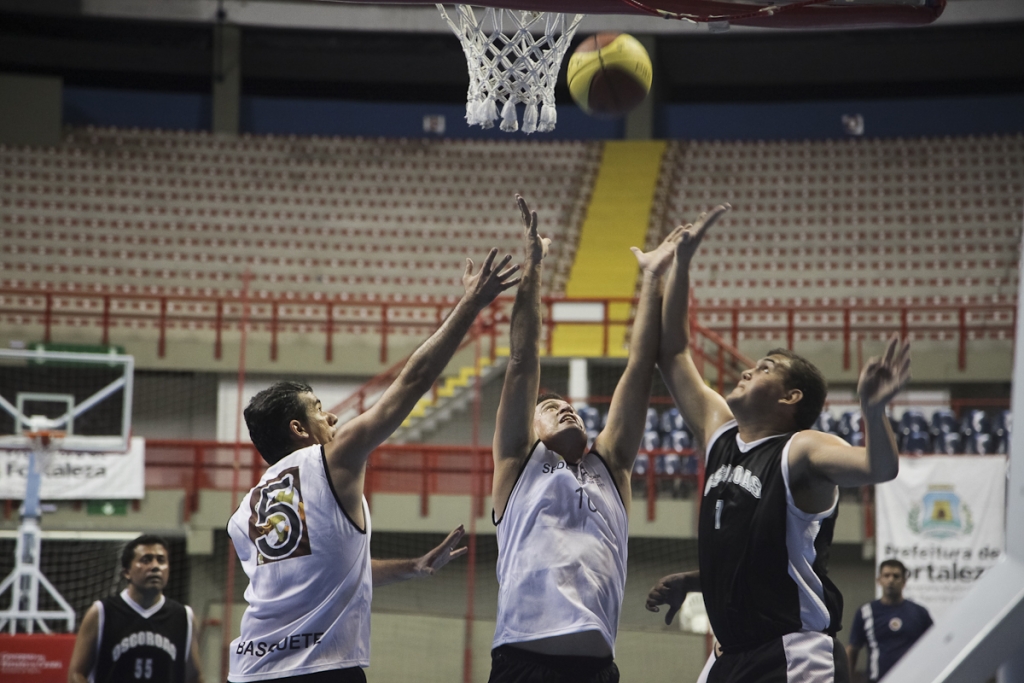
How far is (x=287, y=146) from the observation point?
21.1 metres

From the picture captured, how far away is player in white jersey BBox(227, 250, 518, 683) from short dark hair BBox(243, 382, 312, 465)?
0.74ft

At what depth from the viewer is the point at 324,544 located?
3570 millimetres

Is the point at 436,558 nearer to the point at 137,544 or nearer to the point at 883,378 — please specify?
the point at 883,378

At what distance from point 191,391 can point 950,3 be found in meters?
15.7

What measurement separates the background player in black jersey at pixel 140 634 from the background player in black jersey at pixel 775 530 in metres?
3.38

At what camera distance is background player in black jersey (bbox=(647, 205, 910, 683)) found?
3.38 meters

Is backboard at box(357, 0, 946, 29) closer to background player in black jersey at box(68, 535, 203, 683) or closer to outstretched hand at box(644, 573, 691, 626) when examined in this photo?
outstretched hand at box(644, 573, 691, 626)

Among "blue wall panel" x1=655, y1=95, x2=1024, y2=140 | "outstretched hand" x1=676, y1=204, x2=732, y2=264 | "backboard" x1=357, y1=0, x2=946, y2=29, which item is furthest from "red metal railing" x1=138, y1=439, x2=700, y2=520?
"blue wall panel" x1=655, y1=95, x2=1024, y2=140

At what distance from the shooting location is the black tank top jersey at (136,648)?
5684 mm

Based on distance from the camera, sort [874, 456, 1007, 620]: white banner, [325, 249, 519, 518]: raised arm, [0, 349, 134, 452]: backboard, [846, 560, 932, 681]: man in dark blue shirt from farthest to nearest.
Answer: [0, 349, 134, 452]: backboard → [874, 456, 1007, 620]: white banner → [846, 560, 932, 681]: man in dark blue shirt → [325, 249, 519, 518]: raised arm

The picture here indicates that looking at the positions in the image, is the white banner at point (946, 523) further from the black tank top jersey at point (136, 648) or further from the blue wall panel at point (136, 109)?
the blue wall panel at point (136, 109)

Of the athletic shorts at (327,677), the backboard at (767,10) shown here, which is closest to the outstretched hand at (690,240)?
the backboard at (767,10)

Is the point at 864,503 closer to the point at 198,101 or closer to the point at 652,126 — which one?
the point at 652,126

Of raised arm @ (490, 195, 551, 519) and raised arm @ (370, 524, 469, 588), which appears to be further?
raised arm @ (370, 524, 469, 588)
